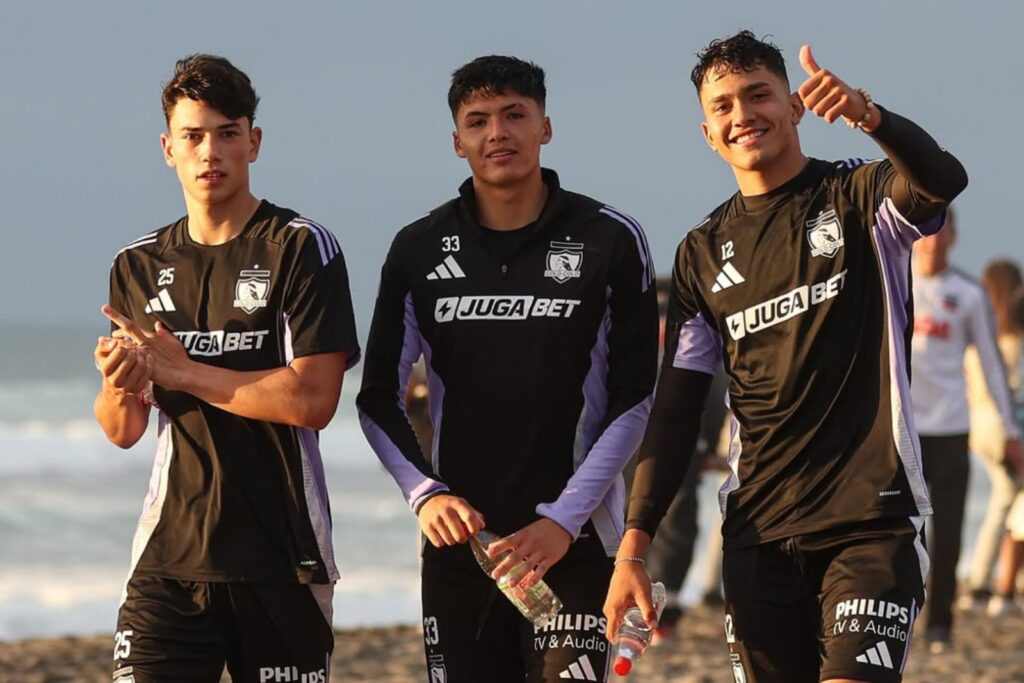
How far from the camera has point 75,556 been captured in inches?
834

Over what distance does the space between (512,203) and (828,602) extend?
1552mm

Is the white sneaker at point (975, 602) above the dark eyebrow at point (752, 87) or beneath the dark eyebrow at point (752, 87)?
beneath

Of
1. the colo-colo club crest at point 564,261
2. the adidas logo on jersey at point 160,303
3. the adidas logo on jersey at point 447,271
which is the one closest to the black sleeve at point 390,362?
the adidas logo on jersey at point 447,271

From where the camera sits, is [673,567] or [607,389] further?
[673,567]

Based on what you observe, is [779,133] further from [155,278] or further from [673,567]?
[673,567]

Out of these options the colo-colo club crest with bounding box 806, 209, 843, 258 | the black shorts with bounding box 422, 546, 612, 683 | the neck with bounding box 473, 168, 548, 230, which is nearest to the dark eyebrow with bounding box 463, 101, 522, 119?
the neck with bounding box 473, 168, 548, 230

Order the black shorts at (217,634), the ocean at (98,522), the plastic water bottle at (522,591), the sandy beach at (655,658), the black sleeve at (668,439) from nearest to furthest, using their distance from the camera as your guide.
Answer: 1. the plastic water bottle at (522,591)
2. the black shorts at (217,634)
3. the black sleeve at (668,439)
4. the sandy beach at (655,658)
5. the ocean at (98,522)

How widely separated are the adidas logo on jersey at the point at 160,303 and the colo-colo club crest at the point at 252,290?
0.76 feet

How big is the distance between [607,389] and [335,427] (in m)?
30.4

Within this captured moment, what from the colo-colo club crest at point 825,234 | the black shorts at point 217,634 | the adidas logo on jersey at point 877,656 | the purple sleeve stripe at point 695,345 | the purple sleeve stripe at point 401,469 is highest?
the colo-colo club crest at point 825,234

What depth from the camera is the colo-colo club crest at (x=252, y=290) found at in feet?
18.6

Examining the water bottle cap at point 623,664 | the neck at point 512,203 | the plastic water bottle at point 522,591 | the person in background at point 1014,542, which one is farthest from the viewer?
the person in background at point 1014,542

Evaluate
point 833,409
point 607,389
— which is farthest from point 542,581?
point 833,409

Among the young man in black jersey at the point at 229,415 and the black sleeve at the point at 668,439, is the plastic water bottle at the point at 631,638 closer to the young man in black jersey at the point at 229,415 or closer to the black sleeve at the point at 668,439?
the black sleeve at the point at 668,439
